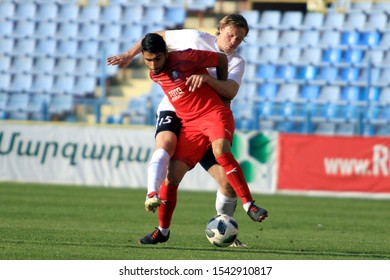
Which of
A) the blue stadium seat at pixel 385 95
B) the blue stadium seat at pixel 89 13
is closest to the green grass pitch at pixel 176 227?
the blue stadium seat at pixel 385 95

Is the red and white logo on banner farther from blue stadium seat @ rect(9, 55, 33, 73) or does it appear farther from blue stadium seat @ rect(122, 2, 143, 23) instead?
blue stadium seat @ rect(9, 55, 33, 73)

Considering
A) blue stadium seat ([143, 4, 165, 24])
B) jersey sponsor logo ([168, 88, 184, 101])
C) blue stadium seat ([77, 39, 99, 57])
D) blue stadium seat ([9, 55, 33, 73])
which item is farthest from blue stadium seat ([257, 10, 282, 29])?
jersey sponsor logo ([168, 88, 184, 101])

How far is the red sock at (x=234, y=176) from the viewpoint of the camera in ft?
29.4

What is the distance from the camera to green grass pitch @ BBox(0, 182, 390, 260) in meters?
8.62

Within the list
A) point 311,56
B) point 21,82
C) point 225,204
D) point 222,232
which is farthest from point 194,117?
point 21,82

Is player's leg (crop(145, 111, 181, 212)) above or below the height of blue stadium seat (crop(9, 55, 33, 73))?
above

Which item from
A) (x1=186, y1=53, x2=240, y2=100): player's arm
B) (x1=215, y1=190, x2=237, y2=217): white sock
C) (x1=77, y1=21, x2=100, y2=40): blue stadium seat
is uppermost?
(x1=186, y1=53, x2=240, y2=100): player's arm

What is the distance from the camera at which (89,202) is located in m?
16.2

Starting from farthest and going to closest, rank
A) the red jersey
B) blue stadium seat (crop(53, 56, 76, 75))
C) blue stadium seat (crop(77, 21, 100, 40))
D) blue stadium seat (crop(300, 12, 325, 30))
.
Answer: blue stadium seat (crop(77, 21, 100, 40)), blue stadium seat (crop(53, 56, 76, 75)), blue stadium seat (crop(300, 12, 325, 30)), the red jersey

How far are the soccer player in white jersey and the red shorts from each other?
98 mm

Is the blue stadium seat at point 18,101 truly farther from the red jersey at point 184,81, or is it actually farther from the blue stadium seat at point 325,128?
the red jersey at point 184,81

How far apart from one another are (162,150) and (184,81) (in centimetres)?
65

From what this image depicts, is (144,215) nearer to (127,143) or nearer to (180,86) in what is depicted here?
(180,86)
